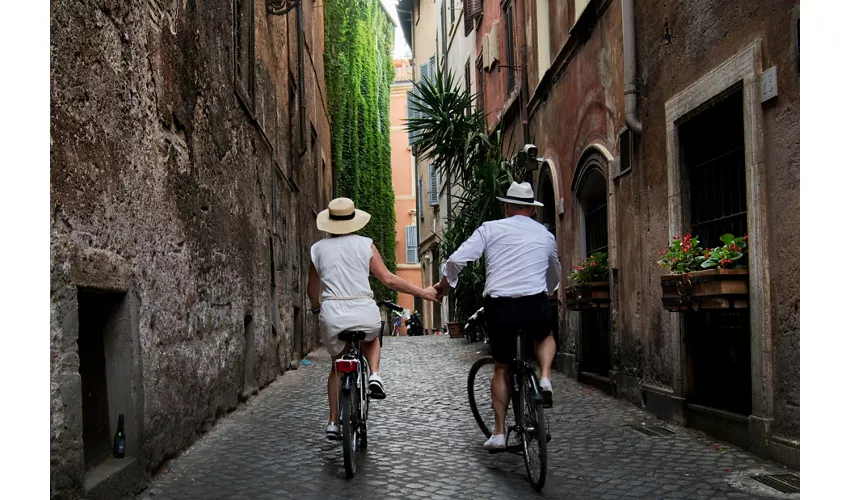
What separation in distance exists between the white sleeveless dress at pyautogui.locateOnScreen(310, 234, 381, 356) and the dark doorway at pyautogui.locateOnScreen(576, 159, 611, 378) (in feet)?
15.7

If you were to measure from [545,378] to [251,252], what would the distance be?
4.96 meters

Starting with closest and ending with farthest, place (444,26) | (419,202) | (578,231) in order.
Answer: (578,231), (444,26), (419,202)

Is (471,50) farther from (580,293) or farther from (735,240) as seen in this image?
(735,240)

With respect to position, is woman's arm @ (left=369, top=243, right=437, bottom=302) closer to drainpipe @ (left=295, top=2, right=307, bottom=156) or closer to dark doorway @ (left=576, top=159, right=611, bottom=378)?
dark doorway @ (left=576, top=159, right=611, bottom=378)

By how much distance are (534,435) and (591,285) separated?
4737mm

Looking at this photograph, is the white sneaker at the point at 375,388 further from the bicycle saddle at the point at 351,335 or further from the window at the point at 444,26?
the window at the point at 444,26

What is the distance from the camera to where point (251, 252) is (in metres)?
9.35

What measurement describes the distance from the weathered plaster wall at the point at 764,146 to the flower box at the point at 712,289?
0.28 m

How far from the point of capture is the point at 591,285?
9.42m

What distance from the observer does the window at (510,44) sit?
1592cm

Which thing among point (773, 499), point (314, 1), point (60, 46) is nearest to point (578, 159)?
point (773, 499)

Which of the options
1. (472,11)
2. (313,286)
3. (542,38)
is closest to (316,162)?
(472,11)

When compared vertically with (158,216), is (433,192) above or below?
above

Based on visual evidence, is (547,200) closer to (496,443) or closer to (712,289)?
(712,289)
